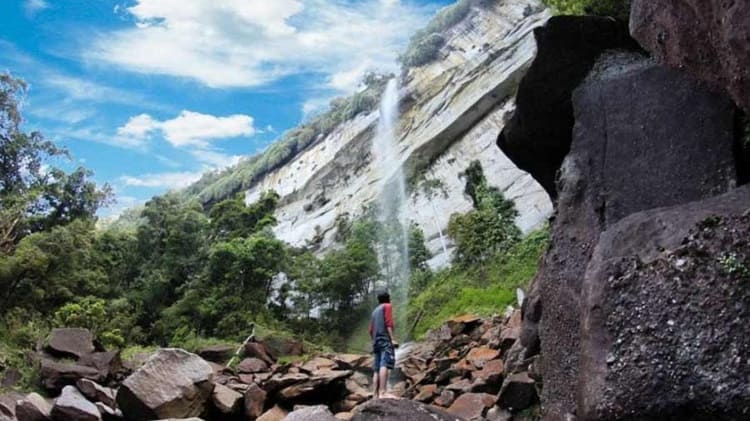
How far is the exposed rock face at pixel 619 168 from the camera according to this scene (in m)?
4.36

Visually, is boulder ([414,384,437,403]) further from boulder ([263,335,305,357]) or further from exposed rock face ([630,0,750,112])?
boulder ([263,335,305,357])

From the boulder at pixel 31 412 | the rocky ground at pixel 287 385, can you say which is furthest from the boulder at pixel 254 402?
the boulder at pixel 31 412

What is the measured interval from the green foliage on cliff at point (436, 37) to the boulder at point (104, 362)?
29.5 m

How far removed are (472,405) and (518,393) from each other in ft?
3.06

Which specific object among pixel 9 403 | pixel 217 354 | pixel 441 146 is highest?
pixel 441 146

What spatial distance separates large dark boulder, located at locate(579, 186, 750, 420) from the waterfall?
18.4 m

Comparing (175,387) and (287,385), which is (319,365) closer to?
(287,385)

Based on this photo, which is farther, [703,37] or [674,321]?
[703,37]

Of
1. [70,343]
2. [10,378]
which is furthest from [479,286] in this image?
[10,378]

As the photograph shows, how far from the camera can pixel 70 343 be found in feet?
41.2

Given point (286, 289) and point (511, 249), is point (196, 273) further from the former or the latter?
point (511, 249)

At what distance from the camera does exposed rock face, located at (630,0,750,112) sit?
11.4 feet

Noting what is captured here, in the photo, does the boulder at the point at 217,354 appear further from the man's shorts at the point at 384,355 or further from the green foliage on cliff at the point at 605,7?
the green foliage on cliff at the point at 605,7

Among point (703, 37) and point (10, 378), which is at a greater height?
point (703, 37)
